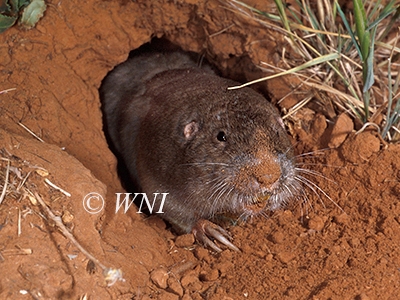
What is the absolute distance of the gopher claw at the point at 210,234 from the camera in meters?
4.25

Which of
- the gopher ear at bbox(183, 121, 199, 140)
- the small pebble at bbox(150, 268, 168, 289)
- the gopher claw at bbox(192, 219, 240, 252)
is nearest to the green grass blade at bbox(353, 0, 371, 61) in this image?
the gopher ear at bbox(183, 121, 199, 140)

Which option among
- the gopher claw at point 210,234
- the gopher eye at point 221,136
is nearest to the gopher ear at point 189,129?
the gopher eye at point 221,136

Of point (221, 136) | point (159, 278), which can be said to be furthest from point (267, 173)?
A: point (159, 278)

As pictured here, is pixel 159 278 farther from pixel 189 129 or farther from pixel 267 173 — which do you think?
pixel 189 129

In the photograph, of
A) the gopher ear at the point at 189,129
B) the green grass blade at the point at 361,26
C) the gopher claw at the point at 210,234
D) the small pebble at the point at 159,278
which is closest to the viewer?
the small pebble at the point at 159,278

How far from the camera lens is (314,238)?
4.02m

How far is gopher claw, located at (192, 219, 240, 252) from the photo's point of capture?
4250mm

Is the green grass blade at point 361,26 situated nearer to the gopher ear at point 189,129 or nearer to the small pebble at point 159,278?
the gopher ear at point 189,129

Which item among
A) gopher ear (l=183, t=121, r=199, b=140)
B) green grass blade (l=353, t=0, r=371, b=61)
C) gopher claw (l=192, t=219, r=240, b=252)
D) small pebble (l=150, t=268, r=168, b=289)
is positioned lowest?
gopher claw (l=192, t=219, r=240, b=252)

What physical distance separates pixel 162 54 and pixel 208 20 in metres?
0.92

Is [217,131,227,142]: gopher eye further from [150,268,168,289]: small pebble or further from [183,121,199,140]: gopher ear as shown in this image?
[150,268,168,289]: small pebble

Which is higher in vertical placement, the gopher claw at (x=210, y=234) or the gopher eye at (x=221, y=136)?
the gopher eye at (x=221, y=136)

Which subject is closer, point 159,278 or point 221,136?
point 159,278

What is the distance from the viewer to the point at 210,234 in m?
4.45
